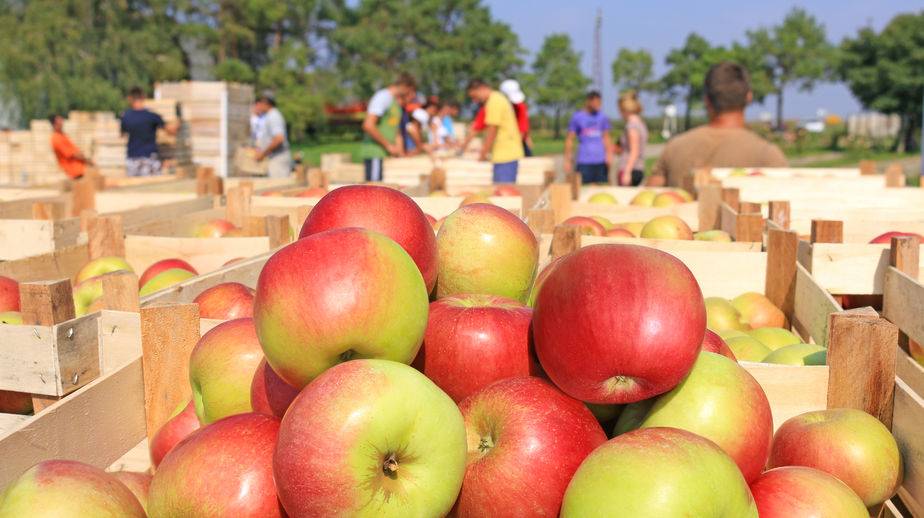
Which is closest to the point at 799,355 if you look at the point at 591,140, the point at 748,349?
the point at 748,349

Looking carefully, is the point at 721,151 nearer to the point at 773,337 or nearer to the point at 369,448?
Result: the point at 773,337

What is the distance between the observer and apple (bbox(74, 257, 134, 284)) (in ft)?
12.8

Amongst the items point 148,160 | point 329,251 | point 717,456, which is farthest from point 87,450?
point 148,160

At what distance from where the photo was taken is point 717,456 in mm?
1464

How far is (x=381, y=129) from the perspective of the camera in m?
9.85

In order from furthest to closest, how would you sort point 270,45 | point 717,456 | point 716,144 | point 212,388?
point 270,45 → point 716,144 → point 212,388 → point 717,456

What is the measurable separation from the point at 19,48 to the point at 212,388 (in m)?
31.0

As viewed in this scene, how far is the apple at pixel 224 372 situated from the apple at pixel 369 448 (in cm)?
52

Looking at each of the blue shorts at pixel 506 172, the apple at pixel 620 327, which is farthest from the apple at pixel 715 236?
the blue shorts at pixel 506 172

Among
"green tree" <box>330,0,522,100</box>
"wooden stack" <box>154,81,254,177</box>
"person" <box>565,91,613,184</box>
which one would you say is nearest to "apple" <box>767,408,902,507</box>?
"person" <box>565,91,613,184</box>

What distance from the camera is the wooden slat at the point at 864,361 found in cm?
207

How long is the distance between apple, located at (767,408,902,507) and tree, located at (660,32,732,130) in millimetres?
57864

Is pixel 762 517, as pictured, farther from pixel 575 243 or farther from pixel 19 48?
pixel 19 48

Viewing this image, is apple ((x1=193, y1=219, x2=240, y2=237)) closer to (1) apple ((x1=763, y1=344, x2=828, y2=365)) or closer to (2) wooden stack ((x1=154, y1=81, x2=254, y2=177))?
(1) apple ((x1=763, y1=344, x2=828, y2=365))
